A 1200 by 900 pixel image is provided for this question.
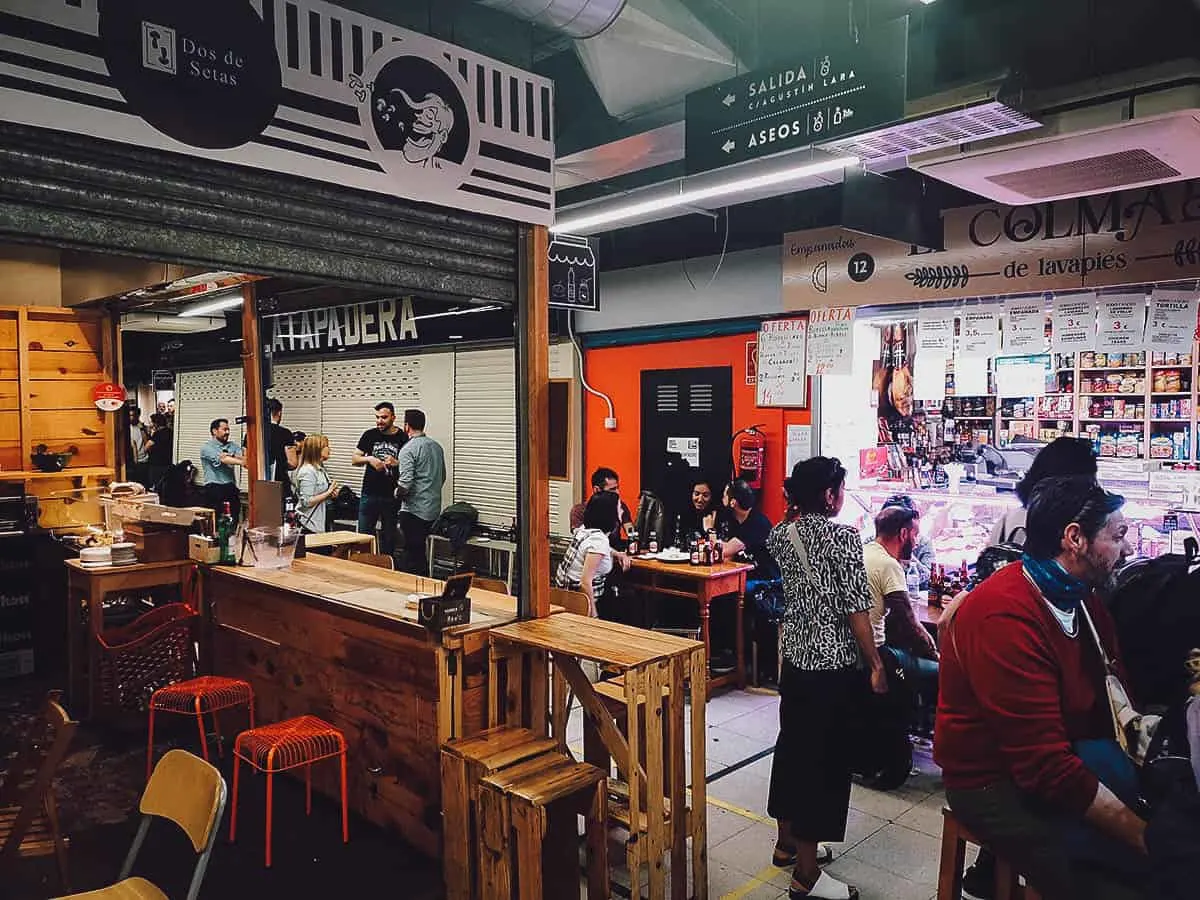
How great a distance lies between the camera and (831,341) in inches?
259

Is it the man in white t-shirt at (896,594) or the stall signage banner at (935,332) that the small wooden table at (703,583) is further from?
the stall signage banner at (935,332)

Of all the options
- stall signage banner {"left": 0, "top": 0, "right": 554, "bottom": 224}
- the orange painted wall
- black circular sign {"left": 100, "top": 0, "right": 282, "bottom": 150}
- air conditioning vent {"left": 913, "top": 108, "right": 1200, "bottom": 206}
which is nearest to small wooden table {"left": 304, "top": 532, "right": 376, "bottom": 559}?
the orange painted wall

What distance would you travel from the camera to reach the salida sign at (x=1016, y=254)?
502 cm

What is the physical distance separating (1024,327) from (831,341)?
1.37 m

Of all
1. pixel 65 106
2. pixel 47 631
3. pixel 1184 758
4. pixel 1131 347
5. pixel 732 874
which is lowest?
pixel 732 874

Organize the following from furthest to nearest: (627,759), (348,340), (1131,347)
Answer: (348,340)
(1131,347)
(627,759)

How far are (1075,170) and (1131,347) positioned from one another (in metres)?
1.80

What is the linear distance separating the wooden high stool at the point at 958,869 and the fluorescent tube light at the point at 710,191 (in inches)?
115

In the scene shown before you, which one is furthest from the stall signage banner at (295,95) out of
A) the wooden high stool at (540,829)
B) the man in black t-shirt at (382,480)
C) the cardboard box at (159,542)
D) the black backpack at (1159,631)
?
the man in black t-shirt at (382,480)

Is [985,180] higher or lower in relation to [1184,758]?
higher

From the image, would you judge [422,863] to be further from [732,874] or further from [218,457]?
[218,457]

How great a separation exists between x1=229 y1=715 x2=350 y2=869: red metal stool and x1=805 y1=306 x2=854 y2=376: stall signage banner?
4.45 m

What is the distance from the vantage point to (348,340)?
10.9 meters

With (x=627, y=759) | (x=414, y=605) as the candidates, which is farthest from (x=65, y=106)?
(x=627, y=759)
